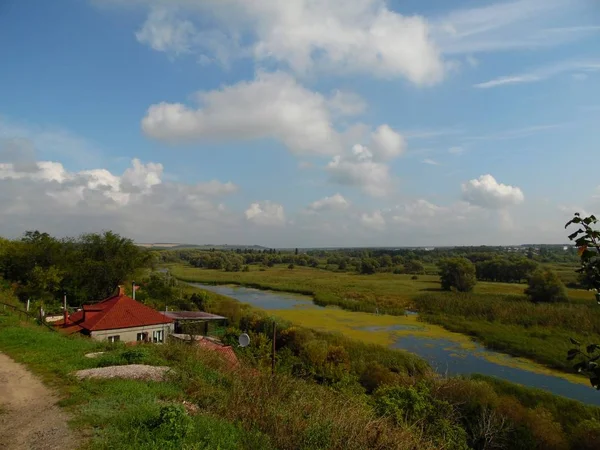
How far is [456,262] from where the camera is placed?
169 feet

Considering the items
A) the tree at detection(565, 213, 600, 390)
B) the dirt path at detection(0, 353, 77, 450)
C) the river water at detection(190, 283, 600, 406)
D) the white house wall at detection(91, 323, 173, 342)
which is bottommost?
the river water at detection(190, 283, 600, 406)

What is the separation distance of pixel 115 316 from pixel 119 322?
463 mm

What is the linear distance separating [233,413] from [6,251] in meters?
32.7

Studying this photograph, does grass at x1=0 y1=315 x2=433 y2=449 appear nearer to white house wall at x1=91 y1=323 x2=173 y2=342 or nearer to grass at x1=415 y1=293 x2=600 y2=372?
white house wall at x1=91 y1=323 x2=173 y2=342

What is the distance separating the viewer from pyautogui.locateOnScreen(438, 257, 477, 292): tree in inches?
1971

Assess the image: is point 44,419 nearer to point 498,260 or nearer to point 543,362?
point 543,362

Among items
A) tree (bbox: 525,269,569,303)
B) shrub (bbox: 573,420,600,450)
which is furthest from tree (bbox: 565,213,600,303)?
tree (bbox: 525,269,569,303)

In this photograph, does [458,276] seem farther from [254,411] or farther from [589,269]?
[589,269]

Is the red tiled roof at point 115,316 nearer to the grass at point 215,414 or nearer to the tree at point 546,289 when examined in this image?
the grass at point 215,414

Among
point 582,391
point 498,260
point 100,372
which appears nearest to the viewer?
point 100,372

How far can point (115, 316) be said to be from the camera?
19547 mm

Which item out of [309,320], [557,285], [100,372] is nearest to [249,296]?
[309,320]

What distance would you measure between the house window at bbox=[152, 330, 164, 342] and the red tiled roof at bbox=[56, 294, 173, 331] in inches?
19.7

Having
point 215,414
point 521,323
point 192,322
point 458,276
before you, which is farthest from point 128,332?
point 458,276
